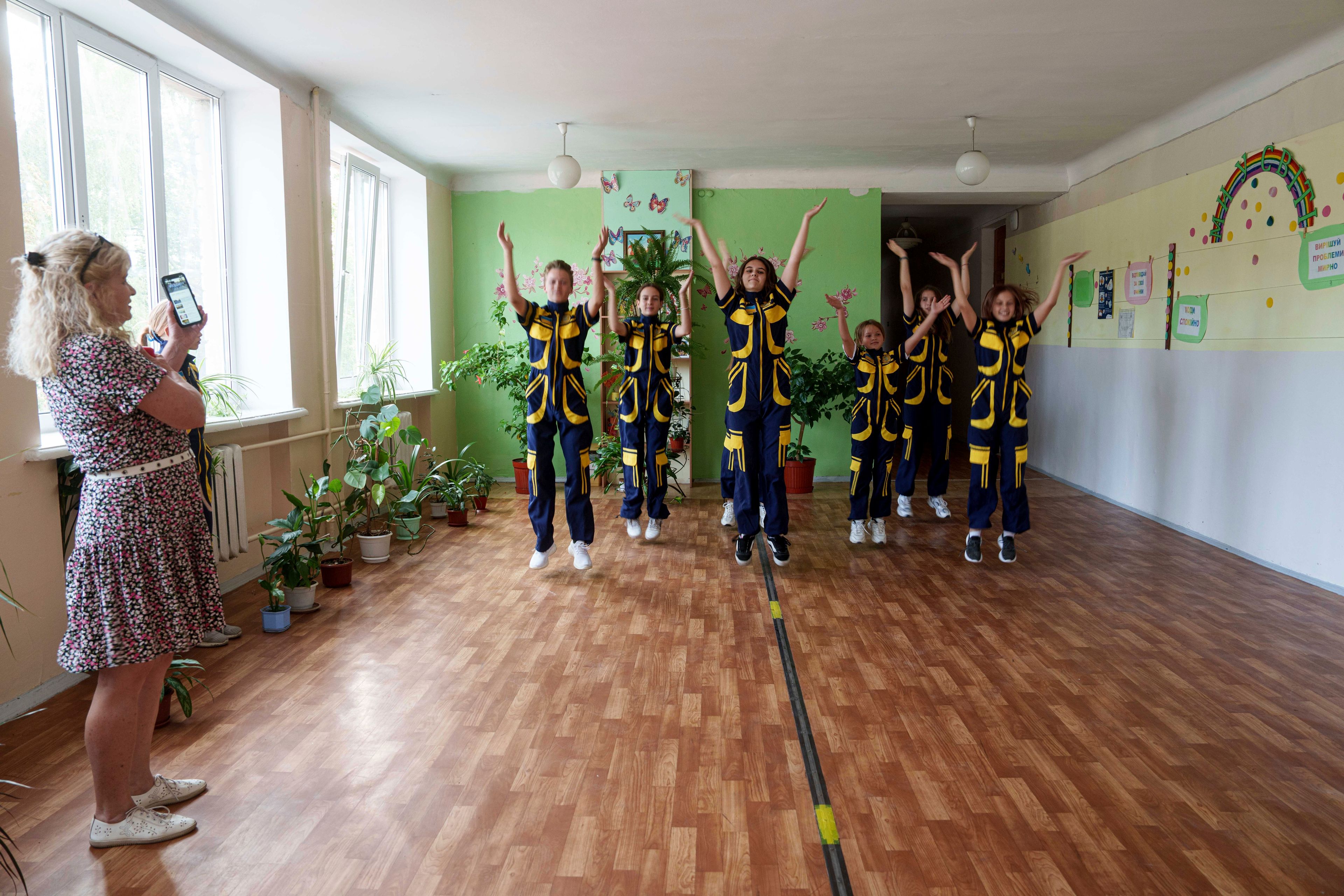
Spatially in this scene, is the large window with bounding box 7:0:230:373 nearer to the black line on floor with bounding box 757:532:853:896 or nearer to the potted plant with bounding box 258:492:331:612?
the potted plant with bounding box 258:492:331:612

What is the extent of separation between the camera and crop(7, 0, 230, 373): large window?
3.35 meters

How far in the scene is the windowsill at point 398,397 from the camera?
17.6 feet

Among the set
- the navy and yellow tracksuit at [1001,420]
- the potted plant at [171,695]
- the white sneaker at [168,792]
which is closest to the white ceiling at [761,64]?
the navy and yellow tracksuit at [1001,420]

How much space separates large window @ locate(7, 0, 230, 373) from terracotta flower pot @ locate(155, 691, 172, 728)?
1495 millimetres

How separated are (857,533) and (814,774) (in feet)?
9.62

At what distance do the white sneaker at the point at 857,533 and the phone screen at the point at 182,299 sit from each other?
3.90 meters

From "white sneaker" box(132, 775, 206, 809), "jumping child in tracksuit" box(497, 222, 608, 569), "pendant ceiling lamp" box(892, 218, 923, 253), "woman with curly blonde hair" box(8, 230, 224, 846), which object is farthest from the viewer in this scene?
"pendant ceiling lamp" box(892, 218, 923, 253)

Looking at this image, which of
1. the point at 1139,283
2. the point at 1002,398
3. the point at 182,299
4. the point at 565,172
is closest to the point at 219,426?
the point at 182,299

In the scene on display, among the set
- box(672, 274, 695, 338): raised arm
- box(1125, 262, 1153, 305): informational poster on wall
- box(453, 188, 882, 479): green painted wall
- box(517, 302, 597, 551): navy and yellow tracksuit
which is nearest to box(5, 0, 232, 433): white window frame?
box(517, 302, 597, 551): navy and yellow tracksuit

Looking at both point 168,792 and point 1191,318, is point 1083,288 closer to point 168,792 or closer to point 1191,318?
point 1191,318

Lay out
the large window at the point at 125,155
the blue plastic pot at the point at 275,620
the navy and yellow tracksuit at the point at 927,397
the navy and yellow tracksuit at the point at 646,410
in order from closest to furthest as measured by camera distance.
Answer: the large window at the point at 125,155
the blue plastic pot at the point at 275,620
the navy and yellow tracksuit at the point at 646,410
the navy and yellow tracksuit at the point at 927,397

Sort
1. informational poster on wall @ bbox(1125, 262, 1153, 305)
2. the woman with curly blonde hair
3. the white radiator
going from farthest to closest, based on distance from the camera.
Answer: informational poster on wall @ bbox(1125, 262, 1153, 305)
the white radiator
the woman with curly blonde hair

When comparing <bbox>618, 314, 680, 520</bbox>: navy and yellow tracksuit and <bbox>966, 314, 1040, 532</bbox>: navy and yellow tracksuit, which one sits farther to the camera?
<bbox>618, 314, 680, 520</bbox>: navy and yellow tracksuit

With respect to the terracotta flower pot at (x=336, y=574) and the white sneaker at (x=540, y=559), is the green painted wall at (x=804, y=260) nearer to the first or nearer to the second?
the white sneaker at (x=540, y=559)
